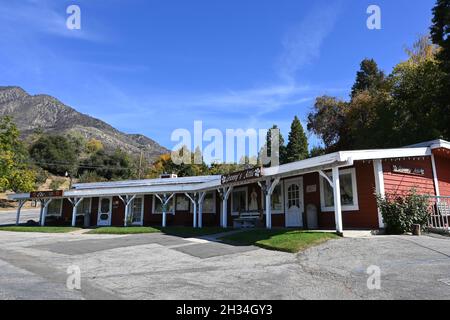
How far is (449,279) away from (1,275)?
8790mm

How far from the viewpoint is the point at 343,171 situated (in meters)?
14.2

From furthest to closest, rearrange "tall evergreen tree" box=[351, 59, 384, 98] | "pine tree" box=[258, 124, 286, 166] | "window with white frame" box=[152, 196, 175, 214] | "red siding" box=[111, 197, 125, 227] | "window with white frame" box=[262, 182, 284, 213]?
"pine tree" box=[258, 124, 286, 166], "tall evergreen tree" box=[351, 59, 384, 98], "red siding" box=[111, 197, 125, 227], "window with white frame" box=[152, 196, 175, 214], "window with white frame" box=[262, 182, 284, 213]

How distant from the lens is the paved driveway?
600 centimetres

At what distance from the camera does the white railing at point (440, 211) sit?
1339 cm

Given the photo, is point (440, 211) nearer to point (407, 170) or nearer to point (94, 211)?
point (407, 170)

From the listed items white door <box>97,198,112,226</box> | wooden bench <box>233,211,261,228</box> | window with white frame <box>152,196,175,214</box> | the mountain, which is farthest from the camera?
the mountain

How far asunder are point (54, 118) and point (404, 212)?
18204 centimetres

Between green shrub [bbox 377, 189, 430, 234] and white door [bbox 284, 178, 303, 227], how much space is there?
14.2 feet

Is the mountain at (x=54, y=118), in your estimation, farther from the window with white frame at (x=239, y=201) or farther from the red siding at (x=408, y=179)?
the red siding at (x=408, y=179)

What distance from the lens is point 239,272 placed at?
7.85 metres

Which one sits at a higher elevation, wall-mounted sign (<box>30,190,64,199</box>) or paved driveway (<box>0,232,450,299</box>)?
wall-mounted sign (<box>30,190,64,199</box>)

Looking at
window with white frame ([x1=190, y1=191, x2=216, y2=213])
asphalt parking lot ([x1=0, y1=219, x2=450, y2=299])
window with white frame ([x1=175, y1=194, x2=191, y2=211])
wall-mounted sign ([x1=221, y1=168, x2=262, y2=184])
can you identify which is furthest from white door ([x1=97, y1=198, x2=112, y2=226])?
asphalt parking lot ([x1=0, y1=219, x2=450, y2=299])

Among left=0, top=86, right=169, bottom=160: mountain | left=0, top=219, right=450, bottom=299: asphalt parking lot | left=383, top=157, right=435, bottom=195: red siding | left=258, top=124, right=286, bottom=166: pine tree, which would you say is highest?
left=0, top=86, right=169, bottom=160: mountain

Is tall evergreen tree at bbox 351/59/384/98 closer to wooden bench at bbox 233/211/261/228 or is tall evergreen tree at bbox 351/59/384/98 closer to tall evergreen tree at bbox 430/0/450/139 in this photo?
tall evergreen tree at bbox 430/0/450/139
